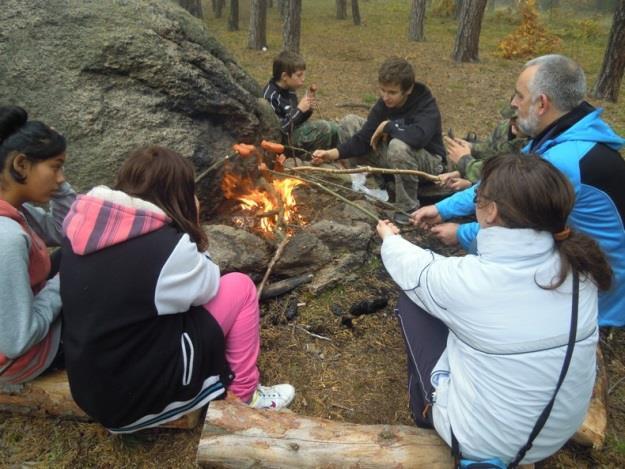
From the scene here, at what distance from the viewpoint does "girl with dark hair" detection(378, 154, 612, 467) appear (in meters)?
1.89

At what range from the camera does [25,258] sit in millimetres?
2109

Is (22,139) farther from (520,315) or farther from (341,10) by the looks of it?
(341,10)

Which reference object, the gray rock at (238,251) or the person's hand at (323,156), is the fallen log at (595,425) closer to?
the gray rock at (238,251)

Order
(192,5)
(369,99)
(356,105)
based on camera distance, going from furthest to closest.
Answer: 1. (192,5)
2. (369,99)
3. (356,105)

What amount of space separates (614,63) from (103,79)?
8.83m

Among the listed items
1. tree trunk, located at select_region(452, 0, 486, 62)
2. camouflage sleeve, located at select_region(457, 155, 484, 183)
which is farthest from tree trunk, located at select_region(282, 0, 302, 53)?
camouflage sleeve, located at select_region(457, 155, 484, 183)

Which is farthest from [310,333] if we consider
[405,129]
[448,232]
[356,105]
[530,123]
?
[356,105]

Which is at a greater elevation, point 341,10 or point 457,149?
point 341,10

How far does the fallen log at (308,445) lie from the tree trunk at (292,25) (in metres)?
10.9

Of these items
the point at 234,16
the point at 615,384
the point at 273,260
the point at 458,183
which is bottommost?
the point at 615,384

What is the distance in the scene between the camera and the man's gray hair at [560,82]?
9.45 ft

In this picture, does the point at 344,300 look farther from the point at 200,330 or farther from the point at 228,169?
the point at 228,169

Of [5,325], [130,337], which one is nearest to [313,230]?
[130,337]

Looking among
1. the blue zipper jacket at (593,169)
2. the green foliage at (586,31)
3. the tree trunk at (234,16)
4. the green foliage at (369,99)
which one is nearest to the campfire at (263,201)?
the blue zipper jacket at (593,169)
